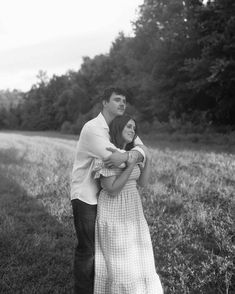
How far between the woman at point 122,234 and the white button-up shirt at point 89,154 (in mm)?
95

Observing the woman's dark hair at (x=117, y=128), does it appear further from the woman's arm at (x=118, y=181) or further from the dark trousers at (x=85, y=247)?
the dark trousers at (x=85, y=247)

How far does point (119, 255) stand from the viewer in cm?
316

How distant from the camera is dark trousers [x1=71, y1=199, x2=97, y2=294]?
3318mm

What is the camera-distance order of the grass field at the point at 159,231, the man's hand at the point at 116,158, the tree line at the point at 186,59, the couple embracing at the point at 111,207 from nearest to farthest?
the man's hand at the point at 116,158 → the couple embracing at the point at 111,207 → the grass field at the point at 159,231 → the tree line at the point at 186,59

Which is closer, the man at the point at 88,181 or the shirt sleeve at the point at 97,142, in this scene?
the shirt sleeve at the point at 97,142

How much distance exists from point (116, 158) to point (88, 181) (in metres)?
0.48

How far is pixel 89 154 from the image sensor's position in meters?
3.27

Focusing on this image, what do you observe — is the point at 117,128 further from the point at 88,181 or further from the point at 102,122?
the point at 88,181

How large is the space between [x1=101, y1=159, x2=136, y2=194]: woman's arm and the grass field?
1651mm

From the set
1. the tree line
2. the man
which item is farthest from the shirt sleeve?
the tree line

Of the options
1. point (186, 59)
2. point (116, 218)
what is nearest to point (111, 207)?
point (116, 218)

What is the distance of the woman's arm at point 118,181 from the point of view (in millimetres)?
3061

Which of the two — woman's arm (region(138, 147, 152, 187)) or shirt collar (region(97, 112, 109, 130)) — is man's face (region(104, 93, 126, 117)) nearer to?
shirt collar (region(97, 112, 109, 130))

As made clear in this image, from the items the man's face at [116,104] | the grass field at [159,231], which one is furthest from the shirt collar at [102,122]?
the grass field at [159,231]
